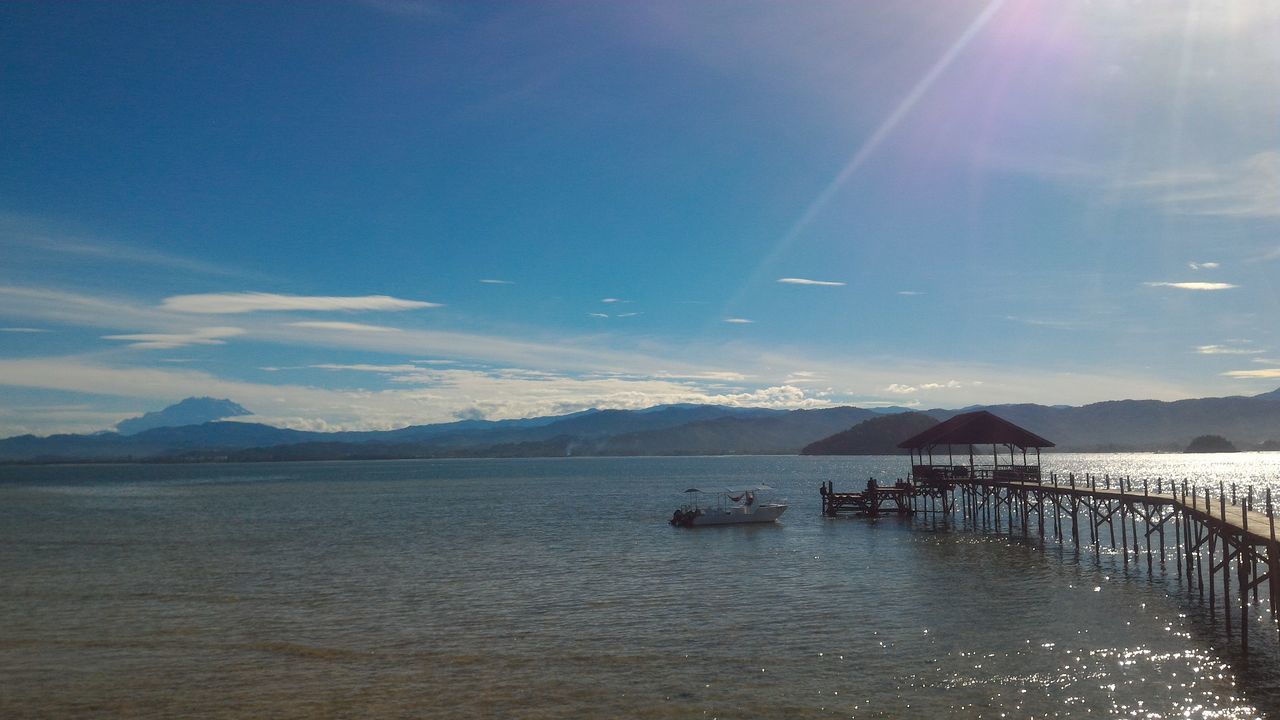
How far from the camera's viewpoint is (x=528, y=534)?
175ft

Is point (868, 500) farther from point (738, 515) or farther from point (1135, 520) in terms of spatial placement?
point (1135, 520)

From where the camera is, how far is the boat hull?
59312 millimetres

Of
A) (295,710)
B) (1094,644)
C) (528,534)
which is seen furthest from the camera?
(528,534)

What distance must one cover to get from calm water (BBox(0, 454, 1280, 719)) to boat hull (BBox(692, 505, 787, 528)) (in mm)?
10047

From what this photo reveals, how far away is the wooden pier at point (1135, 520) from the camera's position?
24828mm

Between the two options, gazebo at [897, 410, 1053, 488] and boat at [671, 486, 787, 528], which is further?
boat at [671, 486, 787, 528]

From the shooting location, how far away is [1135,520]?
4412cm

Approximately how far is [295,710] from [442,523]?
46180mm

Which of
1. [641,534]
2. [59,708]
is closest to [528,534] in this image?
[641,534]

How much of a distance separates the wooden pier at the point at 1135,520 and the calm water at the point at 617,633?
1241 millimetres

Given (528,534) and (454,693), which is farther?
(528,534)

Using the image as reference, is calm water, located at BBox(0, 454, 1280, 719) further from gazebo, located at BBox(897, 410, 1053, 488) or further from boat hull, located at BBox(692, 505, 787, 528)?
boat hull, located at BBox(692, 505, 787, 528)

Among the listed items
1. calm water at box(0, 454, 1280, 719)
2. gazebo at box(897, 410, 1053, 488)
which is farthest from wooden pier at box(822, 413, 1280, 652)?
calm water at box(0, 454, 1280, 719)

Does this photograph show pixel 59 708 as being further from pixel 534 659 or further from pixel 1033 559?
pixel 1033 559
